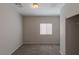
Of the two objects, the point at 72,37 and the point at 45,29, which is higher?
the point at 45,29

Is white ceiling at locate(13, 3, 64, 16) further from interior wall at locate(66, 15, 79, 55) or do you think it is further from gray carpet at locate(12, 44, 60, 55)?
gray carpet at locate(12, 44, 60, 55)

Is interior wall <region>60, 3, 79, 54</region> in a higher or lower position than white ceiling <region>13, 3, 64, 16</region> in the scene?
lower

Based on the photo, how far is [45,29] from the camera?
860 cm

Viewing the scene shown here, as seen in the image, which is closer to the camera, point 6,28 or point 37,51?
point 6,28

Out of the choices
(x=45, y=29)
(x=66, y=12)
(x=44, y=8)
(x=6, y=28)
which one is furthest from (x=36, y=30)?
(x=66, y=12)

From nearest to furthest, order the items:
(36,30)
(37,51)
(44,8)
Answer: (44,8) < (37,51) < (36,30)

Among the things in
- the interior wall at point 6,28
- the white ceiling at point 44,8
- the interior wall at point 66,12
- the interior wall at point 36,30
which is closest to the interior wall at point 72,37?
the interior wall at point 66,12

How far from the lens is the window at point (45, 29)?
8570mm

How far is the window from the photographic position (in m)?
8.57

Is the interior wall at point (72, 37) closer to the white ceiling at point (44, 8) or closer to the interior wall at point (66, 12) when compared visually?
the interior wall at point (66, 12)

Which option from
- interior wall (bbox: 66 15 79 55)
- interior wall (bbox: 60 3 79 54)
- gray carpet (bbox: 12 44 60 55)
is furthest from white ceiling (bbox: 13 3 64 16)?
gray carpet (bbox: 12 44 60 55)

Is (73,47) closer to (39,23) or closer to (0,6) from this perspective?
(0,6)

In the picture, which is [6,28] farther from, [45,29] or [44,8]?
[45,29]
